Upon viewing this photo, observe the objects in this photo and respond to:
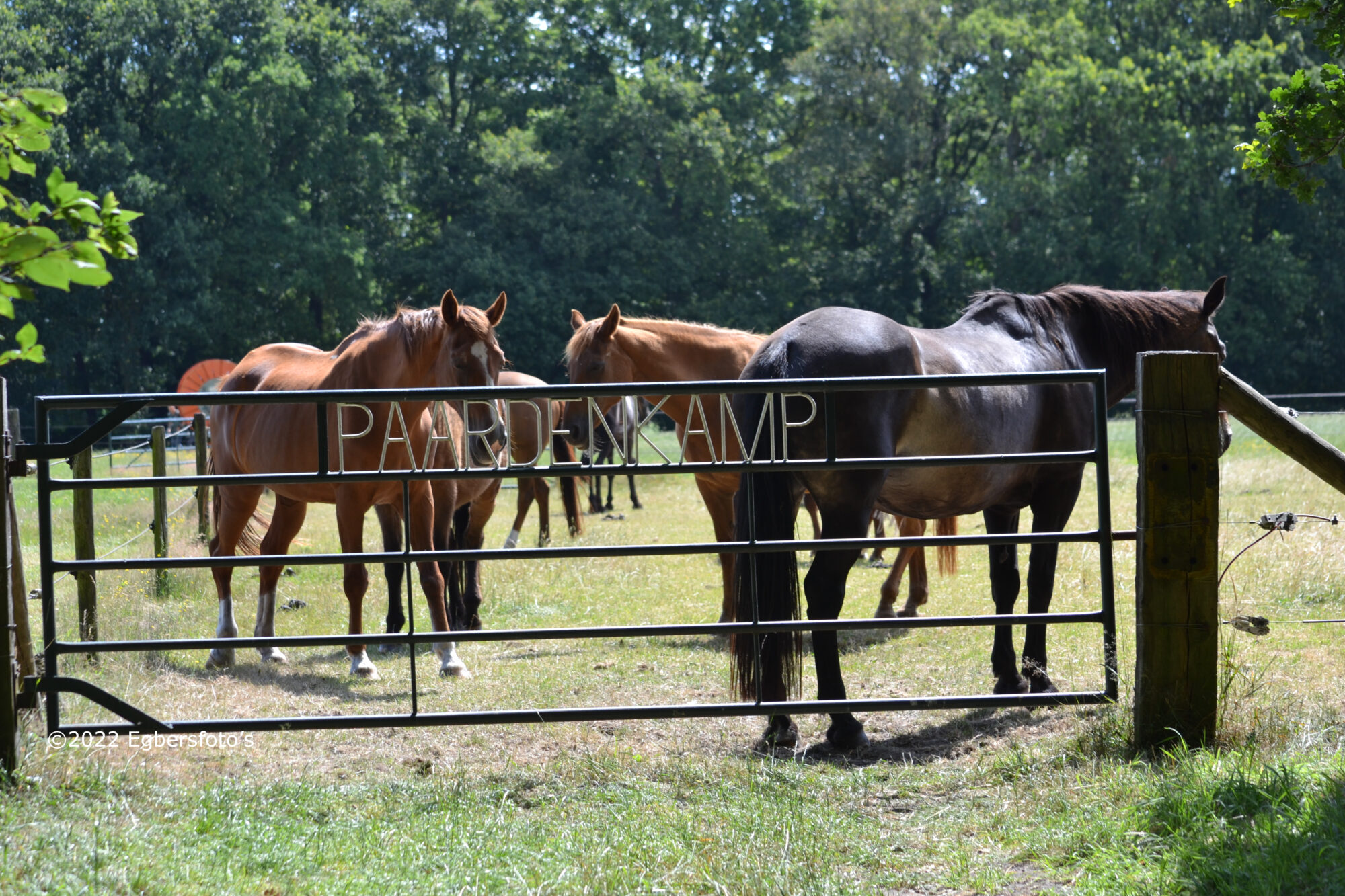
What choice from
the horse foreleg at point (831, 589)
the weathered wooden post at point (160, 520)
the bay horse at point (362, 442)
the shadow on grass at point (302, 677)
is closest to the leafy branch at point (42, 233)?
the horse foreleg at point (831, 589)

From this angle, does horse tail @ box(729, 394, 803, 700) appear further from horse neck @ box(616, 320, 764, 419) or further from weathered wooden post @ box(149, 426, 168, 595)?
weathered wooden post @ box(149, 426, 168, 595)

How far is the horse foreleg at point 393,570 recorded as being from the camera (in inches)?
271

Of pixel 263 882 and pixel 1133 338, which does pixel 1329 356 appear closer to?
pixel 1133 338

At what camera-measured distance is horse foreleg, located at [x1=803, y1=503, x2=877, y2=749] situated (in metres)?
4.54

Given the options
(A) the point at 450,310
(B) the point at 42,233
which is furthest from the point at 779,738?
(B) the point at 42,233

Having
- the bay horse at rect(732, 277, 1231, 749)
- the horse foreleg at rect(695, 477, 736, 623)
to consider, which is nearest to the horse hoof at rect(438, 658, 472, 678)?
the horse foreleg at rect(695, 477, 736, 623)

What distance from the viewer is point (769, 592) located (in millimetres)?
4367

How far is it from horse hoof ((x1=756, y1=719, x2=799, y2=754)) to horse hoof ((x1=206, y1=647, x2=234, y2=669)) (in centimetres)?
367

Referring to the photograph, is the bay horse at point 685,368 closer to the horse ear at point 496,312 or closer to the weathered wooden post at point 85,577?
the horse ear at point 496,312

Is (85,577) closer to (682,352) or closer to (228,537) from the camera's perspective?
(228,537)

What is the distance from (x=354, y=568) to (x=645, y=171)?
36.5 metres

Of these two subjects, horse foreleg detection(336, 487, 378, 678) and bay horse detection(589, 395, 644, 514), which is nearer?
bay horse detection(589, 395, 644, 514)

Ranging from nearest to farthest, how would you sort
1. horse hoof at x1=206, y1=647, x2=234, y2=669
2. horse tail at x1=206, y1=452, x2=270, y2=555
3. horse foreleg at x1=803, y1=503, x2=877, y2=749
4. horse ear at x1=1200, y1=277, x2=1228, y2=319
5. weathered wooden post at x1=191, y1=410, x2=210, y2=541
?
horse foreleg at x1=803, y1=503, x2=877, y2=749 → horse ear at x1=1200, y1=277, x2=1228, y2=319 → horse hoof at x1=206, y1=647, x2=234, y2=669 → horse tail at x1=206, y1=452, x2=270, y2=555 → weathered wooden post at x1=191, y1=410, x2=210, y2=541

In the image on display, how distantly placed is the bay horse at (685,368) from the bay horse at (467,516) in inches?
15.4
